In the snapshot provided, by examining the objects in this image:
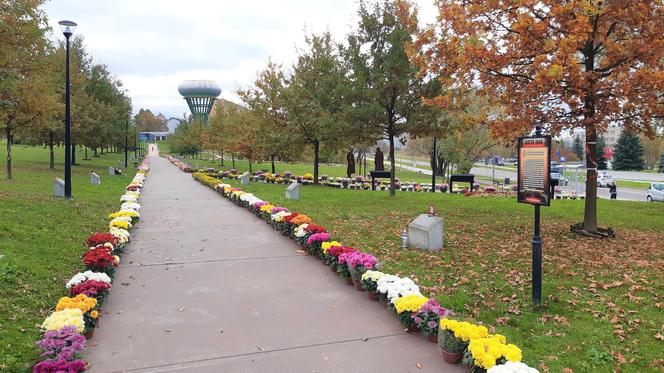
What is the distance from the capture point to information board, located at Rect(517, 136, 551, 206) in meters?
5.46

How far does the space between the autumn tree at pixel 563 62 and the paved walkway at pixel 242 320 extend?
5617mm

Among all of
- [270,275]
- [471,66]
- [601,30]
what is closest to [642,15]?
[601,30]

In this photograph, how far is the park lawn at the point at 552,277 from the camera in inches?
191

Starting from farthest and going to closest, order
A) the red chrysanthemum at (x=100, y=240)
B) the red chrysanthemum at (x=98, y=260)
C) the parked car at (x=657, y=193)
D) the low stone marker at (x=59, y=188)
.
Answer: the parked car at (x=657, y=193)
the low stone marker at (x=59, y=188)
the red chrysanthemum at (x=100, y=240)
the red chrysanthemum at (x=98, y=260)

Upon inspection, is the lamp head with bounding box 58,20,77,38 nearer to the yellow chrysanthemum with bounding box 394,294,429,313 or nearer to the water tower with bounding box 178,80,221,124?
the yellow chrysanthemum with bounding box 394,294,429,313

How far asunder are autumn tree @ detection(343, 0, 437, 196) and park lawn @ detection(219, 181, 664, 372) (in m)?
4.94

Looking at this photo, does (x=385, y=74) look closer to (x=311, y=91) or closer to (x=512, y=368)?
(x=311, y=91)

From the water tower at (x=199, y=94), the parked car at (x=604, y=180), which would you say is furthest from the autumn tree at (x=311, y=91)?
the water tower at (x=199, y=94)

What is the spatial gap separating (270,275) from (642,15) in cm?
864

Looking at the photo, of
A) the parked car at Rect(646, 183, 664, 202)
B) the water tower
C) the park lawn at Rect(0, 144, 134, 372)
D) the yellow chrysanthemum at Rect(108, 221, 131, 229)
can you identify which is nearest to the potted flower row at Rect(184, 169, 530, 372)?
the yellow chrysanthemum at Rect(108, 221, 131, 229)

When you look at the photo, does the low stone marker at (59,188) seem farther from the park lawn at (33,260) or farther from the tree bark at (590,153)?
the tree bark at (590,153)

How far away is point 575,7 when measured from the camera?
9.19m

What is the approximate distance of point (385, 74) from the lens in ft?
55.5

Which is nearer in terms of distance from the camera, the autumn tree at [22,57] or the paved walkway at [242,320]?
the paved walkway at [242,320]
